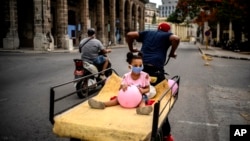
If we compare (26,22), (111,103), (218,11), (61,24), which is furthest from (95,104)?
(218,11)

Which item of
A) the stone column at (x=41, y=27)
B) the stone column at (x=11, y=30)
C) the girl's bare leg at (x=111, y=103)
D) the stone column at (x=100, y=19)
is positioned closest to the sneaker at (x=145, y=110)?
the girl's bare leg at (x=111, y=103)

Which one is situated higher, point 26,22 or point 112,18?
point 112,18

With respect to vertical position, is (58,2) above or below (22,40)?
above

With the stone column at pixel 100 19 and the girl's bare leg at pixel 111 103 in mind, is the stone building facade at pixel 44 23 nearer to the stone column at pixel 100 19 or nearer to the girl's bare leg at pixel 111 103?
the stone column at pixel 100 19

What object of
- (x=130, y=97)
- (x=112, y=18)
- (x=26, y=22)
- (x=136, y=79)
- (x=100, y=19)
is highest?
(x=112, y=18)

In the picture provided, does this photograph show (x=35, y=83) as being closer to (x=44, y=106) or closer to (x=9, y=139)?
(x=44, y=106)

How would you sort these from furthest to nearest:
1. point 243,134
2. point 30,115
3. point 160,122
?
point 30,115 < point 243,134 < point 160,122

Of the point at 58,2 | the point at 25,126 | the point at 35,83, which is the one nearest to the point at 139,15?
the point at 58,2

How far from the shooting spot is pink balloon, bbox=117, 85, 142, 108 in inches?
157

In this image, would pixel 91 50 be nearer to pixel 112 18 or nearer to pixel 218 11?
pixel 218 11

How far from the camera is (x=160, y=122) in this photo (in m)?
3.44

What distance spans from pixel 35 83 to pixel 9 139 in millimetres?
5775

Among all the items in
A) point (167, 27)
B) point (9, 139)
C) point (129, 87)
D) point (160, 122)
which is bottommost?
point (9, 139)

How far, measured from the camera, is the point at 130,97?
399cm
